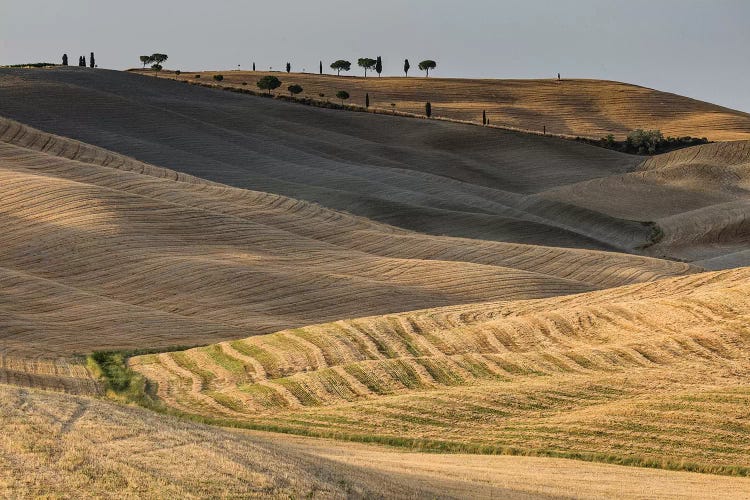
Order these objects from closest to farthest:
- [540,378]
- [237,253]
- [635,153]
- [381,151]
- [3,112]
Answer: [540,378] → [237,253] → [3,112] → [381,151] → [635,153]

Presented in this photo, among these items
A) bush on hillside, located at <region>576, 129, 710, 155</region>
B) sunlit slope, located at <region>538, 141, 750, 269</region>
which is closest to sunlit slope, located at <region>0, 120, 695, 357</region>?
sunlit slope, located at <region>538, 141, 750, 269</region>

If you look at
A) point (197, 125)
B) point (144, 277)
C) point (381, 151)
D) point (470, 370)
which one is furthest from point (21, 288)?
point (381, 151)

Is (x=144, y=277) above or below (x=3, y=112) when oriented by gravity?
below

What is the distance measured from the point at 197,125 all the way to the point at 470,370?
76.2m

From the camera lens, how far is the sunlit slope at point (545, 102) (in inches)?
5448

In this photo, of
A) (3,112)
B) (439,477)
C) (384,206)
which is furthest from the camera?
(3,112)

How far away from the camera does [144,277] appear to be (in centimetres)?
5272

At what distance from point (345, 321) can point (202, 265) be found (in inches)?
501

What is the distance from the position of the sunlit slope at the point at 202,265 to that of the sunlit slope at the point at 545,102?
235 feet

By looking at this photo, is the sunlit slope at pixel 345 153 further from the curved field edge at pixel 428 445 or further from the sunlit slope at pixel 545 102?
the curved field edge at pixel 428 445

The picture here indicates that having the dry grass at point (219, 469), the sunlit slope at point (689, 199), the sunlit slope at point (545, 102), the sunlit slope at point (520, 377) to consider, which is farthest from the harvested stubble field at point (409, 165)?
the dry grass at point (219, 469)

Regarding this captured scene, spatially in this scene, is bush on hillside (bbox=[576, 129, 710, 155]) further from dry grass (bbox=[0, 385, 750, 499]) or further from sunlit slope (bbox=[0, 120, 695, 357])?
dry grass (bbox=[0, 385, 750, 499])

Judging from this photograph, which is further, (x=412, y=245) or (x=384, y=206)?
(x=384, y=206)

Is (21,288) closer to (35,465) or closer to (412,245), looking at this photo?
(412,245)
